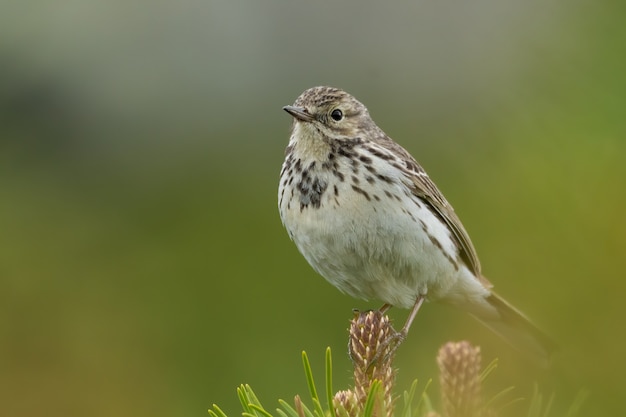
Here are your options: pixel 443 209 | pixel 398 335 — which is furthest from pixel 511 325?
pixel 398 335

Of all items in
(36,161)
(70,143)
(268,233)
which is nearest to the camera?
(268,233)

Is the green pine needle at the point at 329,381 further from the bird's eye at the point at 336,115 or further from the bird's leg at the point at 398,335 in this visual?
the bird's eye at the point at 336,115

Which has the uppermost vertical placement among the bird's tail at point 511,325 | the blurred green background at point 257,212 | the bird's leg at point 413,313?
the blurred green background at point 257,212

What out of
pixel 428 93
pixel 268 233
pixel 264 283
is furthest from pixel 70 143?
pixel 264 283

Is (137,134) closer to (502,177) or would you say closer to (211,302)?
(211,302)

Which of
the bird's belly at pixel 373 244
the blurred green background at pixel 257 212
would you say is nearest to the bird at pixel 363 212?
the bird's belly at pixel 373 244

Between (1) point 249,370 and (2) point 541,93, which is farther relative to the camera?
(1) point 249,370

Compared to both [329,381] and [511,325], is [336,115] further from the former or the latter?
[329,381]
